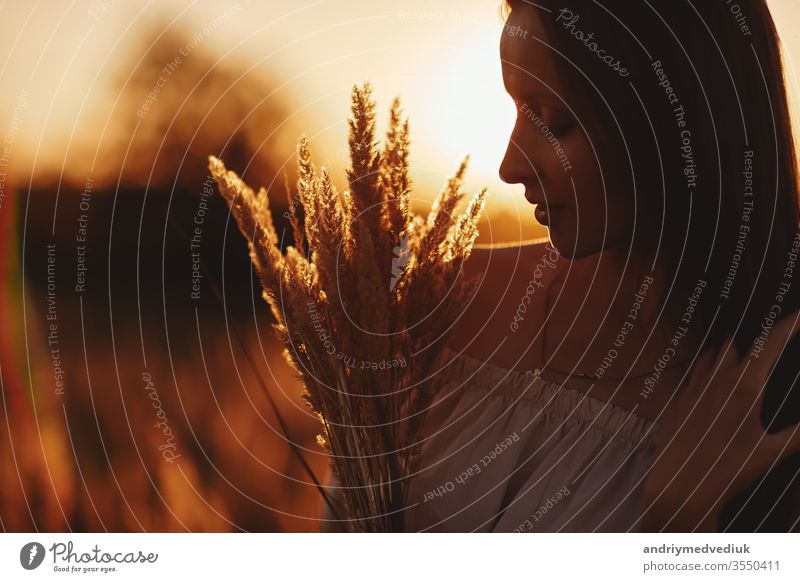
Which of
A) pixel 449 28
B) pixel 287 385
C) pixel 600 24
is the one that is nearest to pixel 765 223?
pixel 600 24

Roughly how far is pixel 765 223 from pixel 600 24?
13.0 inches

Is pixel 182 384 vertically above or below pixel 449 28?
below

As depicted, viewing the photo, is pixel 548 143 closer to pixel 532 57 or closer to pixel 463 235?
pixel 532 57

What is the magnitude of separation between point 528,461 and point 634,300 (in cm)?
27

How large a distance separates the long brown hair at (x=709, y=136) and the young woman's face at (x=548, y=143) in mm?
14

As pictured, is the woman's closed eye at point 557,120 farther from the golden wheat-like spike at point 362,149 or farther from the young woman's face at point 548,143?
the golden wheat-like spike at point 362,149

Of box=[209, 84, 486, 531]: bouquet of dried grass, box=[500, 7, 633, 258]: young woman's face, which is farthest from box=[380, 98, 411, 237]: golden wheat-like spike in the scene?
box=[500, 7, 633, 258]: young woman's face

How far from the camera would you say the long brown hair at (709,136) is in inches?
34.1

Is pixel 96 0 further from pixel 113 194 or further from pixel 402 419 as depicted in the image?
pixel 402 419

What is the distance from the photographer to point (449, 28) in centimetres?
101

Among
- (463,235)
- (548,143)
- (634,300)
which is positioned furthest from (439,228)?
(634,300)

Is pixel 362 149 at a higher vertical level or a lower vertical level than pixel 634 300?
higher

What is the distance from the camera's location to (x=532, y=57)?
867 millimetres

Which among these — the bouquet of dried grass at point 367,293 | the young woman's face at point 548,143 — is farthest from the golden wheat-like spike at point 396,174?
the young woman's face at point 548,143
